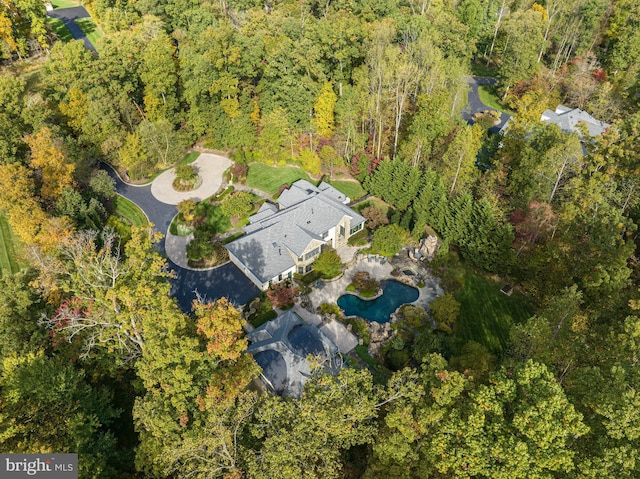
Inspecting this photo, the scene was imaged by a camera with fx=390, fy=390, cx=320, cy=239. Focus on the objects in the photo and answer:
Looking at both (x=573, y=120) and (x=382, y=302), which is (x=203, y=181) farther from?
(x=573, y=120)

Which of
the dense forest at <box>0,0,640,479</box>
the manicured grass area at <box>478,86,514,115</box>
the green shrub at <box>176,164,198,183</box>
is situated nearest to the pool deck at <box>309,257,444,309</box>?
the dense forest at <box>0,0,640,479</box>

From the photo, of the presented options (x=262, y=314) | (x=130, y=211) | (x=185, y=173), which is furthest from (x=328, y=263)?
(x=130, y=211)

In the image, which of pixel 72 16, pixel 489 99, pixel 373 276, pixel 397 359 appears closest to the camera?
pixel 397 359

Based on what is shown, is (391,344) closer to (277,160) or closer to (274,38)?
(277,160)

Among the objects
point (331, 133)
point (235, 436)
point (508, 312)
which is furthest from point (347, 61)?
point (235, 436)

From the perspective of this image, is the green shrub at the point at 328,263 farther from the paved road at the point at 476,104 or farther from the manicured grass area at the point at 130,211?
the paved road at the point at 476,104
